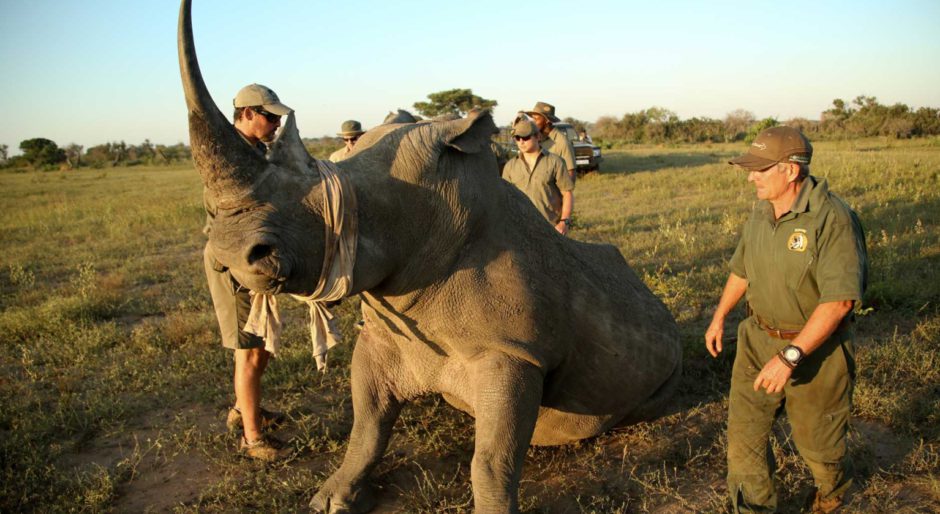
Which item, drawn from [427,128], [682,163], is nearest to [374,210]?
[427,128]

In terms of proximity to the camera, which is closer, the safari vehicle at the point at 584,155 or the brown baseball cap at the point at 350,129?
the brown baseball cap at the point at 350,129

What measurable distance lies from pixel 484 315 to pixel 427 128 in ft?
2.60

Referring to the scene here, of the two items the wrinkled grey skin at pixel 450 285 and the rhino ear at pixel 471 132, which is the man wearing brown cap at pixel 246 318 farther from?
the rhino ear at pixel 471 132

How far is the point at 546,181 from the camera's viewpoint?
646cm

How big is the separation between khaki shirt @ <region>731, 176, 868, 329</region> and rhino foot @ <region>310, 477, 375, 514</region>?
221 centimetres

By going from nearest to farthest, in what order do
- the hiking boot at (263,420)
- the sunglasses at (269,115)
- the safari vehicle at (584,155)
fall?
the sunglasses at (269,115)
the hiking boot at (263,420)
the safari vehicle at (584,155)

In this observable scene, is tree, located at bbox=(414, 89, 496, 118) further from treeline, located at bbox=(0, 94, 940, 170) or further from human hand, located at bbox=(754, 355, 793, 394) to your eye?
human hand, located at bbox=(754, 355, 793, 394)

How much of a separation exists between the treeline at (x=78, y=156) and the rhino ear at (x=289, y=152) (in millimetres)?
48631

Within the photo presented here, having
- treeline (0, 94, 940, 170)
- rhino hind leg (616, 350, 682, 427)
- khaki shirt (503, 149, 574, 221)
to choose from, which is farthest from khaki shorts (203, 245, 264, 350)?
treeline (0, 94, 940, 170)

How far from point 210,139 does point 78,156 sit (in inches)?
2288

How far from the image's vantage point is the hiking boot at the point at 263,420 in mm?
4244

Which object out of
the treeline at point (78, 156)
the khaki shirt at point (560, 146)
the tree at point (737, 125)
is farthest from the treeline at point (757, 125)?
the treeline at point (78, 156)

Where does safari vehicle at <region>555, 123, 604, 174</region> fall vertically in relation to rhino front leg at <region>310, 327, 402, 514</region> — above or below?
above

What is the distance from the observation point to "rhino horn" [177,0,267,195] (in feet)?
5.68
